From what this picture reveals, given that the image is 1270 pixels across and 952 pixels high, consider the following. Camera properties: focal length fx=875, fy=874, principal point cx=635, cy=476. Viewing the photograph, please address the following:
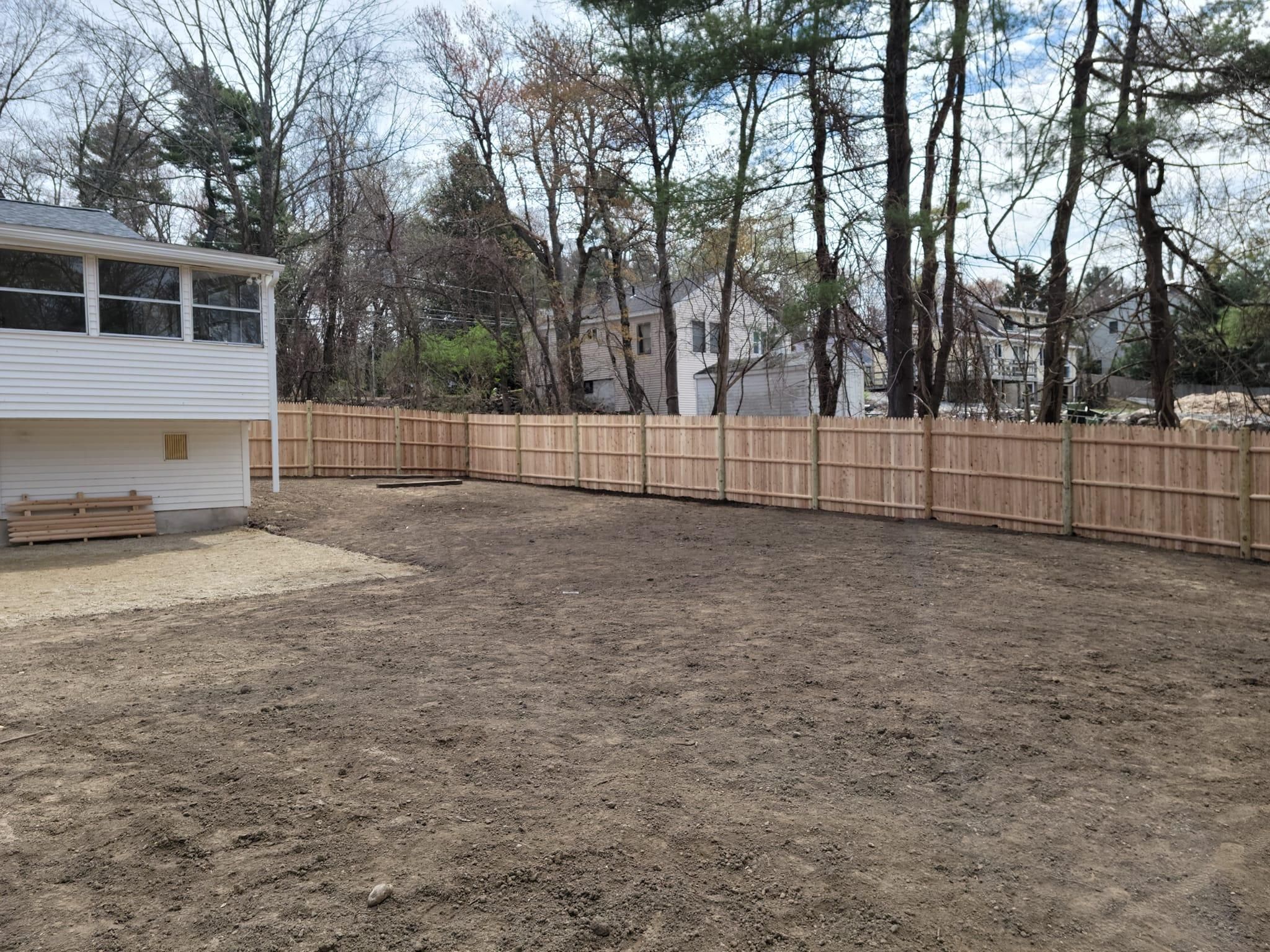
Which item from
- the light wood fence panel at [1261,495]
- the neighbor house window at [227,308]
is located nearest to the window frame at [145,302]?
the neighbor house window at [227,308]

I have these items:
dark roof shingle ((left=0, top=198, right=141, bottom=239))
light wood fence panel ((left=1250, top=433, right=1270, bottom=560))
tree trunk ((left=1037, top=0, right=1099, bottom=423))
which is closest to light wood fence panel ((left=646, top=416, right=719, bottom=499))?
tree trunk ((left=1037, top=0, right=1099, bottom=423))

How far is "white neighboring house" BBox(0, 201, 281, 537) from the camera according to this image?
1158 cm

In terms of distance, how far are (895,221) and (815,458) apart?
3.95 metres

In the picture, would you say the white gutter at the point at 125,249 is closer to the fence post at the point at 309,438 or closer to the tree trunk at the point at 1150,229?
the fence post at the point at 309,438

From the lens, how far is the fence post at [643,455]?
17.5m

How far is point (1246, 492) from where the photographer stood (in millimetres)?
9375

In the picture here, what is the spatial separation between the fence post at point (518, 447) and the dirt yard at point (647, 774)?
512 inches

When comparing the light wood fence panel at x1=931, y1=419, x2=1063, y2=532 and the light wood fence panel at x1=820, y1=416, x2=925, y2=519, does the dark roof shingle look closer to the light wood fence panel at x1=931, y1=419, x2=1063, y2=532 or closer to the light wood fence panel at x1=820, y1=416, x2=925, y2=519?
the light wood fence panel at x1=820, y1=416, x2=925, y2=519

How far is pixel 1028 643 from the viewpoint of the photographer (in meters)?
5.98

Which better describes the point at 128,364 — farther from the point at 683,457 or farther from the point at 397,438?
the point at 397,438

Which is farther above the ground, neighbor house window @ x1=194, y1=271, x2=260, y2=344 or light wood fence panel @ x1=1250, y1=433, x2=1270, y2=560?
neighbor house window @ x1=194, y1=271, x2=260, y2=344

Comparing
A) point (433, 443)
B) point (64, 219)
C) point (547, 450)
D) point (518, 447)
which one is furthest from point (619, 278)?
point (64, 219)

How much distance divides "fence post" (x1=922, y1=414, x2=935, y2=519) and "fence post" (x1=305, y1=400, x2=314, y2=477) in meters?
13.8

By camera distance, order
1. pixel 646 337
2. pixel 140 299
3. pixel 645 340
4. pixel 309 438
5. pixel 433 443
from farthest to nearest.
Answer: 1. pixel 645 340
2. pixel 646 337
3. pixel 433 443
4. pixel 309 438
5. pixel 140 299
